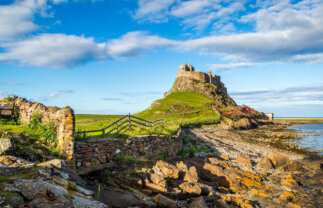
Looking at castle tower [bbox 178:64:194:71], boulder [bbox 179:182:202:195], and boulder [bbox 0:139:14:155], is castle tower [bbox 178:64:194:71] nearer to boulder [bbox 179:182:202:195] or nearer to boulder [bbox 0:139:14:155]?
boulder [bbox 179:182:202:195]

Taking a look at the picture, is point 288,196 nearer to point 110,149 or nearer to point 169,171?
point 169,171

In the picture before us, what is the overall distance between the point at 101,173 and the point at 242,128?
142ft

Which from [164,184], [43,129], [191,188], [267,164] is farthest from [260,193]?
[43,129]

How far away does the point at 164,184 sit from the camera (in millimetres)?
10070

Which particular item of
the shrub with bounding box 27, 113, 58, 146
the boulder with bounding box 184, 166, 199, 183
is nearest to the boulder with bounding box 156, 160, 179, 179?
the boulder with bounding box 184, 166, 199, 183

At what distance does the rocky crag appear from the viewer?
77.3 m

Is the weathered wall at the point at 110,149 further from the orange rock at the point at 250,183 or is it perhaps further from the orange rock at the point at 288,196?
the orange rock at the point at 288,196

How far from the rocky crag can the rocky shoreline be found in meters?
56.9

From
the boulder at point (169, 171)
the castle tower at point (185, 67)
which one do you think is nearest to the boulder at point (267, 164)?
the boulder at point (169, 171)

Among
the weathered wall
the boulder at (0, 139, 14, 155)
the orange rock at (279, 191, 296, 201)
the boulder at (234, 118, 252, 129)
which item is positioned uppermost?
the boulder at (0, 139, 14, 155)

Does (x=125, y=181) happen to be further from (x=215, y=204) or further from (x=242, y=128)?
(x=242, y=128)

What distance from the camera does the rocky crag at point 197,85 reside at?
77350 millimetres

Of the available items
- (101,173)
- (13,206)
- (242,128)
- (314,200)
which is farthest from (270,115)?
(13,206)

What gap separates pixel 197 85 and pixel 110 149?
70091 millimetres
